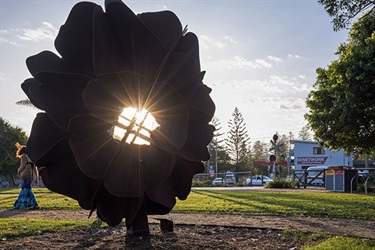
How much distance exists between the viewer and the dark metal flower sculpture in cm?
370

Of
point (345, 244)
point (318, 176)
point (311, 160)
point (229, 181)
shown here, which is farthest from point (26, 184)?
point (311, 160)

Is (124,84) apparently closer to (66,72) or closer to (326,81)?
(66,72)

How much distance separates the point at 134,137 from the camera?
3838 millimetres

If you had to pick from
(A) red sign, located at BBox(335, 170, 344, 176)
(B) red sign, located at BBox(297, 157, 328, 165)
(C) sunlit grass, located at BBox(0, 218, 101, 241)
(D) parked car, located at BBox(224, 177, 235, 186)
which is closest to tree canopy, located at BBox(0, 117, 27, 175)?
(D) parked car, located at BBox(224, 177, 235, 186)

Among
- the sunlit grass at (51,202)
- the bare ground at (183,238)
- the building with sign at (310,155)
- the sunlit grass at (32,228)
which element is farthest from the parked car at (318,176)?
the building with sign at (310,155)

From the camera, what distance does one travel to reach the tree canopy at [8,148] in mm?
46875

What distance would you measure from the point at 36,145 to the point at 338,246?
3573 millimetres

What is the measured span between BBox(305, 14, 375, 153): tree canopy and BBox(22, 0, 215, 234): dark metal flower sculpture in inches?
542

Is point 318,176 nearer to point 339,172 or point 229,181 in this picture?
point 339,172

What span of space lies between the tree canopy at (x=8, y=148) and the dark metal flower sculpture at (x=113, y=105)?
46.6 meters

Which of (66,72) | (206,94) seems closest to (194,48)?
(206,94)

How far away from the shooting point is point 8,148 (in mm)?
47625

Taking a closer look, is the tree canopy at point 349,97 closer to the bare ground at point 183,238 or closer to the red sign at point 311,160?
the bare ground at point 183,238

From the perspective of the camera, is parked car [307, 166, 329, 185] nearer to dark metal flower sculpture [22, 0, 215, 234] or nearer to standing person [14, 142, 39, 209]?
standing person [14, 142, 39, 209]
